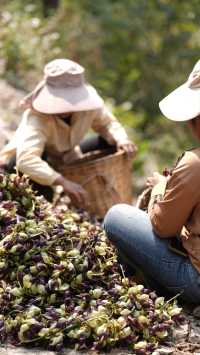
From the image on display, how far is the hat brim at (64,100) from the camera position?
437 cm

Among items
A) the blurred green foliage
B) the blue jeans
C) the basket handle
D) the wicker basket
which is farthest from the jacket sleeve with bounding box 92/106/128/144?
the blurred green foliage

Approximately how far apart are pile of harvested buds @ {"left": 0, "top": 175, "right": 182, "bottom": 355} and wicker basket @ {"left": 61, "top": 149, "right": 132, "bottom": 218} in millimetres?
1048

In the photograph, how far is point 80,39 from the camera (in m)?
11.4

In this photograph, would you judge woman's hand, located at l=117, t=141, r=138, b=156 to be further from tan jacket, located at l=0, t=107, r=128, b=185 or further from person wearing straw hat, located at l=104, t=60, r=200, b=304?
person wearing straw hat, located at l=104, t=60, r=200, b=304

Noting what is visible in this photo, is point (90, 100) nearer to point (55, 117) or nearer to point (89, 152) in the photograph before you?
point (55, 117)

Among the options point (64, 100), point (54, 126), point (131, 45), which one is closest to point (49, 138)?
point (54, 126)

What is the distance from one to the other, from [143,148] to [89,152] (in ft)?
9.99

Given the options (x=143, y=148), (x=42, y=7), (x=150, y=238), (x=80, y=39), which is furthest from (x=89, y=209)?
(x=42, y=7)

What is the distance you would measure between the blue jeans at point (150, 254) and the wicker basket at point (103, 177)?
4.16ft

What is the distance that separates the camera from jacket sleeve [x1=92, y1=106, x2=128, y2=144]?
492cm

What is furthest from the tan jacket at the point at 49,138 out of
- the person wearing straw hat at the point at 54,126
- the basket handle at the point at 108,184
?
the basket handle at the point at 108,184

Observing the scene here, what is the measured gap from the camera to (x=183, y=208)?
10.0 ft

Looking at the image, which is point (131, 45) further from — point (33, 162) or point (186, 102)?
point (186, 102)

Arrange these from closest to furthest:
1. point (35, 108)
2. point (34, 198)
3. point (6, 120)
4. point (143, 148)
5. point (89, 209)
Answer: point (34, 198) → point (35, 108) → point (89, 209) → point (6, 120) → point (143, 148)
